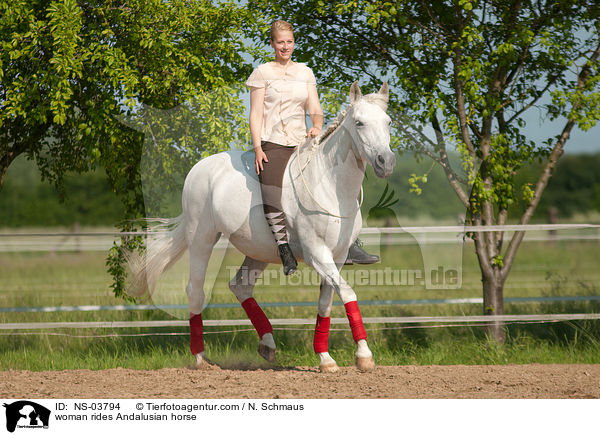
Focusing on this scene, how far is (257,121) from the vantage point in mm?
4754

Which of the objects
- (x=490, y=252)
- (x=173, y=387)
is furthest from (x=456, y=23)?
(x=173, y=387)

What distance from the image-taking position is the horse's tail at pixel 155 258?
5637 millimetres

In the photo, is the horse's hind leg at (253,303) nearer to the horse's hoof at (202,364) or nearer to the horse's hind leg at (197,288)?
the horse's hind leg at (197,288)

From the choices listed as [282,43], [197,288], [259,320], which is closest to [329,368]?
[259,320]

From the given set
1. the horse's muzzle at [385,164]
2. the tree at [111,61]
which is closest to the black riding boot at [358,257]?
the horse's muzzle at [385,164]

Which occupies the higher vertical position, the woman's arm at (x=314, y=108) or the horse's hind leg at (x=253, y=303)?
the woman's arm at (x=314, y=108)

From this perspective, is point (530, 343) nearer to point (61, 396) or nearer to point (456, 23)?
point (456, 23)

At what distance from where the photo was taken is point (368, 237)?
6.34 metres

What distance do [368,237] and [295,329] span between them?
47.9 inches

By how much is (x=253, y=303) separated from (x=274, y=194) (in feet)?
3.72

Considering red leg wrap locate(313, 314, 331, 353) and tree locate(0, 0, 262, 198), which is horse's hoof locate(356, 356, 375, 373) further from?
tree locate(0, 0, 262, 198)

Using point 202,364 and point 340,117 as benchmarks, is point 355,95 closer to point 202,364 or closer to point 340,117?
point 340,117
